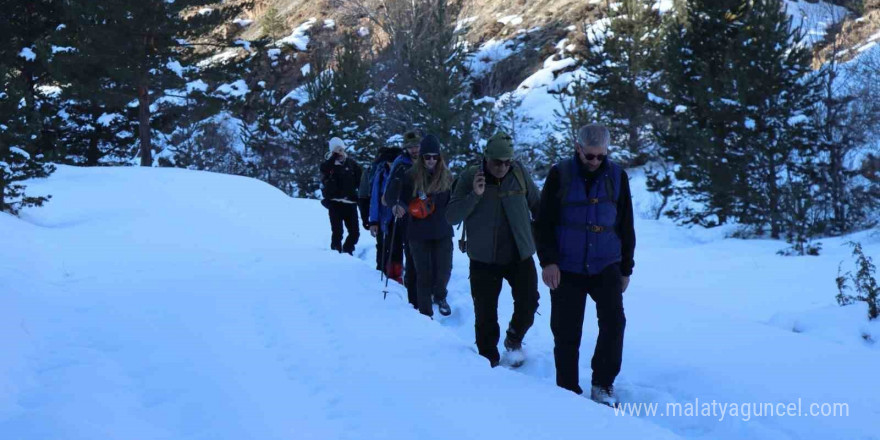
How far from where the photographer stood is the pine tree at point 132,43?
25156mm

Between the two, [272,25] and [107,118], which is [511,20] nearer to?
[272,25]

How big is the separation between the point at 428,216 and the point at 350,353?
5.84 feet

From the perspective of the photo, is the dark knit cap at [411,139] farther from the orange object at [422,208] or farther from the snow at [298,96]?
the snow at [298,96]

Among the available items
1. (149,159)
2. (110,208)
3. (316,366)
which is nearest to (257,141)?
(149,159)

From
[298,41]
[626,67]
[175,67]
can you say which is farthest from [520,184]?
[298,41]

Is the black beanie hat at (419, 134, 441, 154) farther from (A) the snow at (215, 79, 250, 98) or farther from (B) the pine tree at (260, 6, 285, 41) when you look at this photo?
(B) the pine tree at (260, 6, 285, 41)

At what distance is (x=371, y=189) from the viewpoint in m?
8.73

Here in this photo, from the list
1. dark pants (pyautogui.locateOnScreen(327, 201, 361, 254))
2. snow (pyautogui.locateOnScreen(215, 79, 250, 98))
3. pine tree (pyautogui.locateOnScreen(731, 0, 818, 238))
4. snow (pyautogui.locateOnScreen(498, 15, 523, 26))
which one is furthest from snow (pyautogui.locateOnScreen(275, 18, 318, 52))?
dark pants (pyautogui.locateOnScreen(327, 201, 361, 254))

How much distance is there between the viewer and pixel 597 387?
4586mm

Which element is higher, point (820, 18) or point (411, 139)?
point (820, 18)

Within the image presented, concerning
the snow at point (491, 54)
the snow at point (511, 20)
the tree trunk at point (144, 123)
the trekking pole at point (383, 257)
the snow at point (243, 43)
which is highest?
the snow at point (511, 20)

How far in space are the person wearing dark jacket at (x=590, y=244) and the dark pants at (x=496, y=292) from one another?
62cm

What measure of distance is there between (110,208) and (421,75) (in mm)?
11401

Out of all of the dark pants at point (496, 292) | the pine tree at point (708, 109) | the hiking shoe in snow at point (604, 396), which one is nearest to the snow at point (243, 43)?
the pine tree at point (708, 109)
